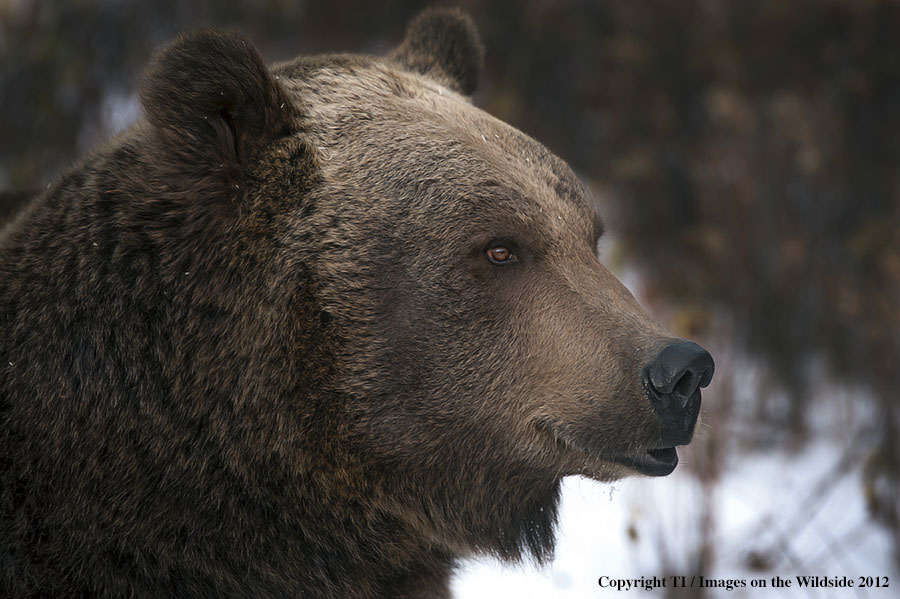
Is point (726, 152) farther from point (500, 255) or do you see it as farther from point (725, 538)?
point (500, 255)

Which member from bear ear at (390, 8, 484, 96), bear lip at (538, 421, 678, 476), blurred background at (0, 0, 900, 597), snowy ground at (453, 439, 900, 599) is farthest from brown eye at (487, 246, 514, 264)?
blurred background at (0, 0, 900, 597)

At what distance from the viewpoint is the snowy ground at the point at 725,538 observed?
5562mm

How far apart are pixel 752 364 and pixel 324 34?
5.76 m

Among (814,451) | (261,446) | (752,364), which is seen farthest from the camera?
(752,364)

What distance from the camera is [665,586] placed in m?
5.46

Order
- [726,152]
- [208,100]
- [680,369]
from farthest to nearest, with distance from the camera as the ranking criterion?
[726,152]
[208,100]
[680,369]

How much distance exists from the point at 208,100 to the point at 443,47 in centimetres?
137

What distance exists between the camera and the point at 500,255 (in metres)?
2.85

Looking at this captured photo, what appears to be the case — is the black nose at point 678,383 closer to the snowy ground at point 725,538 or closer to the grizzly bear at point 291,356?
the grizzly bear at point 291,356

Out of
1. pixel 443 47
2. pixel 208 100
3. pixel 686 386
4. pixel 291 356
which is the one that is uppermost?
pixel 208 100

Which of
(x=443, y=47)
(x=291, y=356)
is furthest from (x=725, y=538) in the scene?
(x=291, y=356)

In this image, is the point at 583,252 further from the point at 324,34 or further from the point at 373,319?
the point at 324,34

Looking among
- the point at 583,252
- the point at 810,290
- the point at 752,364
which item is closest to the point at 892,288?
the point at 810,290

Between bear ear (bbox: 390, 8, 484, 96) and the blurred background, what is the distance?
354 centimetres
